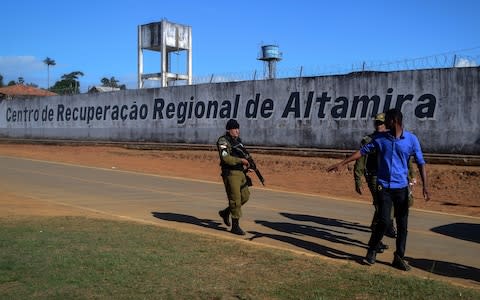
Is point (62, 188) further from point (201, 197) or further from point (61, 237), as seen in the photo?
point (61, 237)

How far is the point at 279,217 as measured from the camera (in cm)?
1080

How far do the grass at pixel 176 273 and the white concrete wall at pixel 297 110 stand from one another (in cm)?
1581

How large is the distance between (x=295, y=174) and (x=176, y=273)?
15.7 metres

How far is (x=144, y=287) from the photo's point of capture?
17.2 ft

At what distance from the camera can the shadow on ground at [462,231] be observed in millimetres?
9109

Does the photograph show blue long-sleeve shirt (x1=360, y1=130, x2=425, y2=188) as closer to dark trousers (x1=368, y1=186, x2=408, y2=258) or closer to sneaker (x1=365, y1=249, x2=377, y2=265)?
dark trousers (x1=368, y1=186, x2=408, y2=258)

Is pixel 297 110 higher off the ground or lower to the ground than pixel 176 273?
higher

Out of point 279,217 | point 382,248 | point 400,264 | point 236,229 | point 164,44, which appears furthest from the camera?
point 164,44

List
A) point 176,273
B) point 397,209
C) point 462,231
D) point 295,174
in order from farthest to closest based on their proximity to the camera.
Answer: point 295,174
point 462,231
point 397,209
point 176,273

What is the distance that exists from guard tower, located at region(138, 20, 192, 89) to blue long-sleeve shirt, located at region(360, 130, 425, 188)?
120ft

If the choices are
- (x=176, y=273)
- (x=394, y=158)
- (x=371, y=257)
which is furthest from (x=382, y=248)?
(x=176, y=273)

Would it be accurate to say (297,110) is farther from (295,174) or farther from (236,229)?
(236,229)

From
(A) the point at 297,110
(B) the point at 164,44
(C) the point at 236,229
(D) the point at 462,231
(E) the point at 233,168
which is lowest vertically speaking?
(D) the point at 462,231

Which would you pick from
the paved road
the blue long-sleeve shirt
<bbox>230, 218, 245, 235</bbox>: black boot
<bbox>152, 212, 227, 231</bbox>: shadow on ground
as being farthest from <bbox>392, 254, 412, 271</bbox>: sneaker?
<bbox>152, 212, 227, 231</bbox>: shadow on ground
